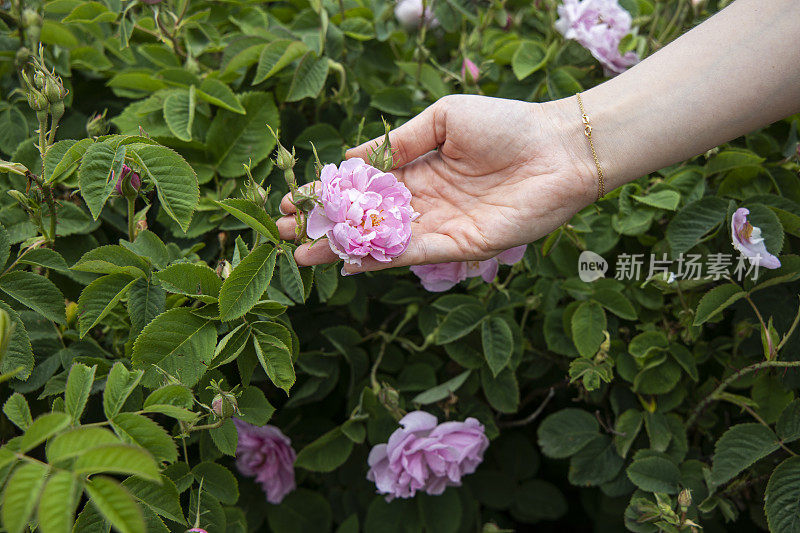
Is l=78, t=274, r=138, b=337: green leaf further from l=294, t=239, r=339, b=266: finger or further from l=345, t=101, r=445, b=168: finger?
l=345, t=101, r=445, b=168: finger

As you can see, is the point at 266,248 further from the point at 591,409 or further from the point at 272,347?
the point at 591,409

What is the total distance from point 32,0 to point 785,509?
2117mm

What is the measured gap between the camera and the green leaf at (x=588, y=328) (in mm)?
1418

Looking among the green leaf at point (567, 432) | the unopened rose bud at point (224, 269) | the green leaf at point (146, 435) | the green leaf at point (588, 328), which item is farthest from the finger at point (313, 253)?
the green leaf at point (567, 432)

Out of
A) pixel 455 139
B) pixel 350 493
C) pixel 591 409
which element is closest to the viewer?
pixel 455 139

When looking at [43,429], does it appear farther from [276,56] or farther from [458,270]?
[276,56]

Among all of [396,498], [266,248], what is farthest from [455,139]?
[396,498]

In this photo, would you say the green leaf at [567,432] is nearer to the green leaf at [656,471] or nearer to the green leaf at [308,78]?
the green leaf at [656,471]

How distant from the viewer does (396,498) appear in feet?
5.37

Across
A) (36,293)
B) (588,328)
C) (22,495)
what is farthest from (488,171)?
(22,495)

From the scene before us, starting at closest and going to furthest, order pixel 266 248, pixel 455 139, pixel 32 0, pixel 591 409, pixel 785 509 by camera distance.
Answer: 1. pixel 266 248
2. pixel 785 509
3. pixel 455 139
4. pixel 32 0
5. pixel 591 409

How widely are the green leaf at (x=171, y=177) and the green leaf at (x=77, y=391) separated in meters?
0.30

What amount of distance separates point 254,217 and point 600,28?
1.09m

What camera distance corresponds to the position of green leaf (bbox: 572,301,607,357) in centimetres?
142
